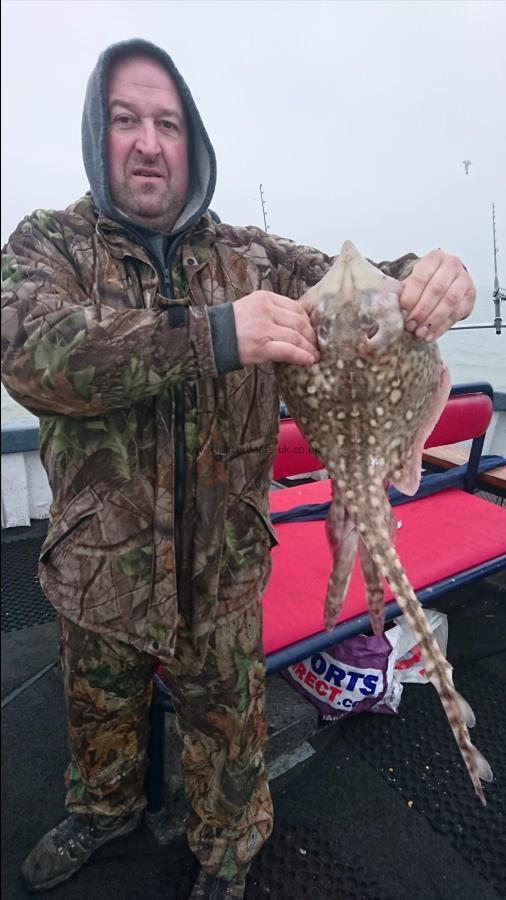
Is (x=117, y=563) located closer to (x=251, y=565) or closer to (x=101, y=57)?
(x=251, y=565)

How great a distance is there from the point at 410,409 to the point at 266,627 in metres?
1.38

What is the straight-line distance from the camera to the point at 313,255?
2.05 m

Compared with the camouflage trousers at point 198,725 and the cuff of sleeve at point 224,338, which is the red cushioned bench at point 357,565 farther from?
the cuff of sleeve at point 224,338

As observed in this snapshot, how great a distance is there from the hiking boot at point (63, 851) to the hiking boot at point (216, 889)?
1.32ft

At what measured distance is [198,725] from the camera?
2.09 m

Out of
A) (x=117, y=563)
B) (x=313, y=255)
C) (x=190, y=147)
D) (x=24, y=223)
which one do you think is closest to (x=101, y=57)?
(x=190, y=147)

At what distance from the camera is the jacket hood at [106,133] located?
1718 mm

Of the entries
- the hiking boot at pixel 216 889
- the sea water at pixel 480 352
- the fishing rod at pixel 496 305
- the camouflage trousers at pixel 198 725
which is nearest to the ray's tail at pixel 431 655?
the camouflage trousers at pixel 198 725

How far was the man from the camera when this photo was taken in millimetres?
1400

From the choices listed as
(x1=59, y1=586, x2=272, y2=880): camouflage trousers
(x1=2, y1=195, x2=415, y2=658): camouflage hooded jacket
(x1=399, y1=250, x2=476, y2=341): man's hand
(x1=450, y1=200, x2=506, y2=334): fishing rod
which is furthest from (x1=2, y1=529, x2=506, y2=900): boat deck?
(x1=450, y1=200, x2=506, y2=334): fishing rod

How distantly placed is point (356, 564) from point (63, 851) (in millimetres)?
1838

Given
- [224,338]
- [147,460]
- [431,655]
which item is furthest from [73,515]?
[431,655]

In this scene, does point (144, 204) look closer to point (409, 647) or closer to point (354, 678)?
point (354, 678)

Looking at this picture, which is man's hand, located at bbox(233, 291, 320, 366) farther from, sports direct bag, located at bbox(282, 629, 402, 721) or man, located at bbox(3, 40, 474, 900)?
sports direct bag, located at bbox(282, 629, 402, 721)
